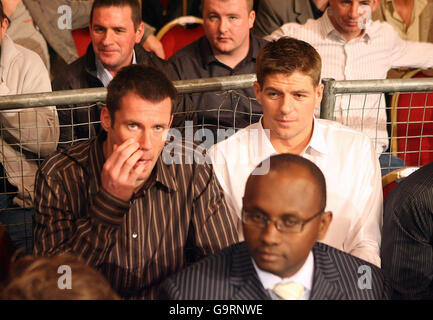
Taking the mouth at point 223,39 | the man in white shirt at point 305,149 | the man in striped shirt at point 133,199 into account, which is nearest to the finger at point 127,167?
the man in striped shirt at point 133,199

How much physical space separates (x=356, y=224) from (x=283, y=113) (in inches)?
14.5

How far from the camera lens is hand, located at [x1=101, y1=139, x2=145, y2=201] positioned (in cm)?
134

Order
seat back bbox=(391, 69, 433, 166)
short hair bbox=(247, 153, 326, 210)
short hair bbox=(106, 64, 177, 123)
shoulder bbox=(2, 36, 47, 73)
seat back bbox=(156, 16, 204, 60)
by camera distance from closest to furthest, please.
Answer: short hair bbox=(247, 153, 326, 210), short hair bbox=(106, 64, 177, 123), shoulder bbox=(2, 36, 47, 73), seat back bbox=(391, 69, 433, 166), seat back bbox=(156, 16, 204, 60)

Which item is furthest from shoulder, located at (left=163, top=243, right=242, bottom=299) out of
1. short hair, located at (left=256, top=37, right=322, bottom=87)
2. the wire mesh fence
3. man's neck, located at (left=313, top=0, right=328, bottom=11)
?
man's neck, located at (left=313, top=0, right=328, bottom=11)

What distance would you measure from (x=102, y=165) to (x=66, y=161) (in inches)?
4.1

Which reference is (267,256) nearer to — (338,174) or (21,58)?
(338,174)

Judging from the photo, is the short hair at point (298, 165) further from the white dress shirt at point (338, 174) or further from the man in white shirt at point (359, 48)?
the man in white shirt at point (359, 48)

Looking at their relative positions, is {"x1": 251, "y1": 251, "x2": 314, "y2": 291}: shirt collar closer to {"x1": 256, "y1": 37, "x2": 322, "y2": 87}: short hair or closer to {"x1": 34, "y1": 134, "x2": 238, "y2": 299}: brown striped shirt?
{"x1": 34, "y1": 134, "x2": 238, "y2": 299}: brown striped shirt

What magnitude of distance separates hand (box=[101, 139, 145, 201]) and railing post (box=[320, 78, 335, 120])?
851 millimetres

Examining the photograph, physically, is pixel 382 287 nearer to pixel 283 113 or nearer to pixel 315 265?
pixel 315 265

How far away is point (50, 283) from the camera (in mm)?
1122

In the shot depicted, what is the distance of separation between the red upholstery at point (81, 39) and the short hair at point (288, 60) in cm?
160

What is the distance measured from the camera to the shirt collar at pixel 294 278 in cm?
125

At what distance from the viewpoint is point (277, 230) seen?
1.19 meters
